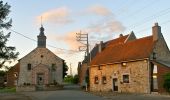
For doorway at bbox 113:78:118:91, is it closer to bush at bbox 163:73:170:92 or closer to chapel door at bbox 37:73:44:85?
bush at bbox 163:73:170:92

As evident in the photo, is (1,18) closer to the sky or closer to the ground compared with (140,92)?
closer to the sky

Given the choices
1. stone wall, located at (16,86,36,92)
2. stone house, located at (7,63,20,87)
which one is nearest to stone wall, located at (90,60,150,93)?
stone wall, located at (16,86,36,92)

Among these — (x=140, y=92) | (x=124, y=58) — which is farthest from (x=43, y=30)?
(x=140, y=92)

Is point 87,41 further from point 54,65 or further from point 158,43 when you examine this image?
point 158,43

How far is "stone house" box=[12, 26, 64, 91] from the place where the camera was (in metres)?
75.3

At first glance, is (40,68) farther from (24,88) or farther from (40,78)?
(24,88)

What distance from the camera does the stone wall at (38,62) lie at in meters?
75.7

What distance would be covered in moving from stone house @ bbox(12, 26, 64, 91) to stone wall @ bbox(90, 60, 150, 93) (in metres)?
19.1

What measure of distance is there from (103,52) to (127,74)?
14.5 m

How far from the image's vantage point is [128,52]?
169 ft

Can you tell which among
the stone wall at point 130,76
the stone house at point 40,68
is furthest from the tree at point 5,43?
the stone house at point 40,68

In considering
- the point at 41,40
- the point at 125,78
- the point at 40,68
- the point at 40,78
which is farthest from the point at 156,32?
the point at 41,40

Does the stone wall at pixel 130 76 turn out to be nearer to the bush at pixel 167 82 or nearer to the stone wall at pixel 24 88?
the bush at pixel 167 82

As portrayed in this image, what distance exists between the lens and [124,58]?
5025 cm
